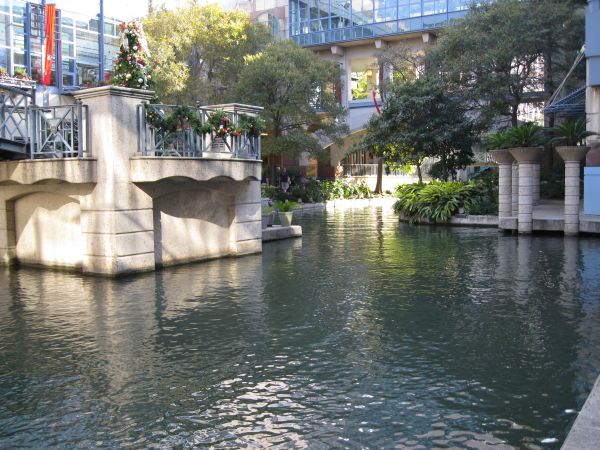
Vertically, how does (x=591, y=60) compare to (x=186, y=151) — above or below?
above

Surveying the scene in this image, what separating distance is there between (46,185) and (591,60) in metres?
17.8

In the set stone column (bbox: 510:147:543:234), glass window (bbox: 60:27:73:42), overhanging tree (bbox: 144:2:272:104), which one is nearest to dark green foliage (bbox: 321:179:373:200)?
overhanging tree (bbox: 144:2:272:104)

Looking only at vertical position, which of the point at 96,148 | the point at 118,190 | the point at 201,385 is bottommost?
the point at 201,385

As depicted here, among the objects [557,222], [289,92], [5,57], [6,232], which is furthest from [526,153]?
[5,57]

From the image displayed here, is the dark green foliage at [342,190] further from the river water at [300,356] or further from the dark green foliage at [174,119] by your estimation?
the river water at [300,356]

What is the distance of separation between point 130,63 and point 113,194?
121 inches

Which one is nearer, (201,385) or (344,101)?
(201,385)

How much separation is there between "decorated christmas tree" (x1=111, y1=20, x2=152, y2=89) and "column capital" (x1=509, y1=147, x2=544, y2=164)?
1110 centimetres

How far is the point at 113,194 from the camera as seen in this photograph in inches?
481

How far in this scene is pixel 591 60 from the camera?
2217 cm

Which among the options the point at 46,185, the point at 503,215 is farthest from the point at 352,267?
the point at 503,215

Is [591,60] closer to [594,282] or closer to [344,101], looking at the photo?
[594,282]

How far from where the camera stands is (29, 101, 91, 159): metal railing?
1241 cm

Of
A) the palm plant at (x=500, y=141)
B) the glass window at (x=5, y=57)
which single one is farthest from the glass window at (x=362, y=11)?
the palm plant at (x=500, y=141)
